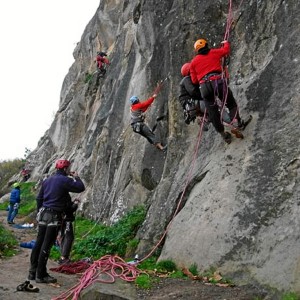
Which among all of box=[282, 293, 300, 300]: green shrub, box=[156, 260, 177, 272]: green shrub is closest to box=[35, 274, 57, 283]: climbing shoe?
box=[156, 260, 177, 272]: green shrub

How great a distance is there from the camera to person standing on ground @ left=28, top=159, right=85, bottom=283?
27.7ft

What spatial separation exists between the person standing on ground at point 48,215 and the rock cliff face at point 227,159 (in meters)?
2.08

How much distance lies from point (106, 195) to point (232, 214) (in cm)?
967

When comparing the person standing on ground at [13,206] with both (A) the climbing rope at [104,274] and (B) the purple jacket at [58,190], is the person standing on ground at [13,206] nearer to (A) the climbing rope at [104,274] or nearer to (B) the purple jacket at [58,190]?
(B) the purple jacket at [58,190]

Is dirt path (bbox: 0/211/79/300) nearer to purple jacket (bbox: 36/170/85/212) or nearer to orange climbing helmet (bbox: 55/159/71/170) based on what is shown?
purple jacket (bbox: 36/170/85/212)

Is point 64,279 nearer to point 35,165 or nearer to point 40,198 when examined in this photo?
point 40,198

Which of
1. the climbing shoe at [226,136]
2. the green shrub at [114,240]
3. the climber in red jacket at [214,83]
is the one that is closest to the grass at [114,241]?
the green shrub at [114,240]

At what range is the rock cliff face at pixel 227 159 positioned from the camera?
7.10 meters

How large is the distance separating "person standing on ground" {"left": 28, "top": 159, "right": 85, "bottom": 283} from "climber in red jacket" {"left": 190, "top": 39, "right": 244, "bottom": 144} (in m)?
3.08

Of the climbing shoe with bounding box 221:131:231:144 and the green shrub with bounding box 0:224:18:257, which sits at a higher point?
the climbing shoe with bounding box 221:131:231:144

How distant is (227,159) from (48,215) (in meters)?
3.69

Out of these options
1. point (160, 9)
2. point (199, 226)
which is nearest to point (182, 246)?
point (199, 226)

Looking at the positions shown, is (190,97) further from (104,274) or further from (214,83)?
(104,274)

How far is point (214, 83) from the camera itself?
8.75 meters
